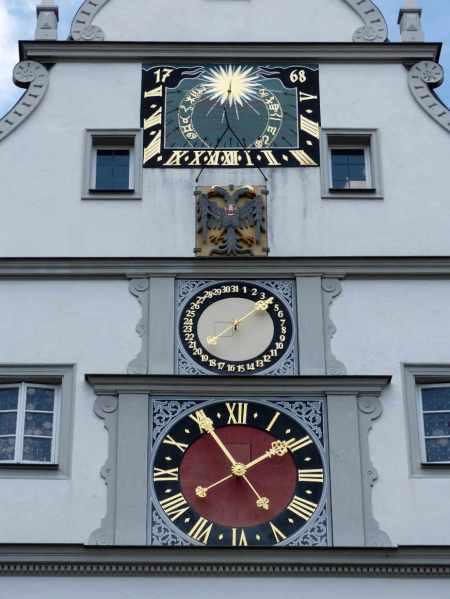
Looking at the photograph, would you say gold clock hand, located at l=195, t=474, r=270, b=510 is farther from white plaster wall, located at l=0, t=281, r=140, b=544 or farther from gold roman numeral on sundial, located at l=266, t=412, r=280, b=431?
white plaster wall, located at l=0, t=281, r=140, b=544

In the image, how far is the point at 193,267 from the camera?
15.5m

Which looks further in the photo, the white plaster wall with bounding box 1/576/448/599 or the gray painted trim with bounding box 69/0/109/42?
the gray painted trim with bounding box 69/0/109/42

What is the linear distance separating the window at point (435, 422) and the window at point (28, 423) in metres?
3.16

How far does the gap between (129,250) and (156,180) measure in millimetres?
783

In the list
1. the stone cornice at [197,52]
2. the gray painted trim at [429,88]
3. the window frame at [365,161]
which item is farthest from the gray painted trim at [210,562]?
the stone cornice at [197,52]

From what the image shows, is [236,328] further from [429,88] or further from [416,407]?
[429,88]

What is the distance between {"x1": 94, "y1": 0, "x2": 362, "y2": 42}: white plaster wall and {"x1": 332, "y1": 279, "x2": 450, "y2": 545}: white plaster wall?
2899mm

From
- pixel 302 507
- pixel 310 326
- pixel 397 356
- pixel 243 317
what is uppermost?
pixel 243 317

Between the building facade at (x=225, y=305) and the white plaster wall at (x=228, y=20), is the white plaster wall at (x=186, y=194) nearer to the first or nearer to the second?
the building facade at (x=225, y=305)

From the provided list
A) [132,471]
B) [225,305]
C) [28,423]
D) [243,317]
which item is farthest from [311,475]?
[28,423]

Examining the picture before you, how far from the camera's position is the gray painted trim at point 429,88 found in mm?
16375

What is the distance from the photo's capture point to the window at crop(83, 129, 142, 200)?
15.9 meters

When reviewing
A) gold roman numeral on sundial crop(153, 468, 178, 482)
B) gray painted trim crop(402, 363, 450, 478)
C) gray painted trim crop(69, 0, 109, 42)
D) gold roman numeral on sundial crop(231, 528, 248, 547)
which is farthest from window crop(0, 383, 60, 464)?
gray painted trim crop(69, 0, 109, 42)

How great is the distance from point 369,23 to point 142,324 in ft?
13.2
